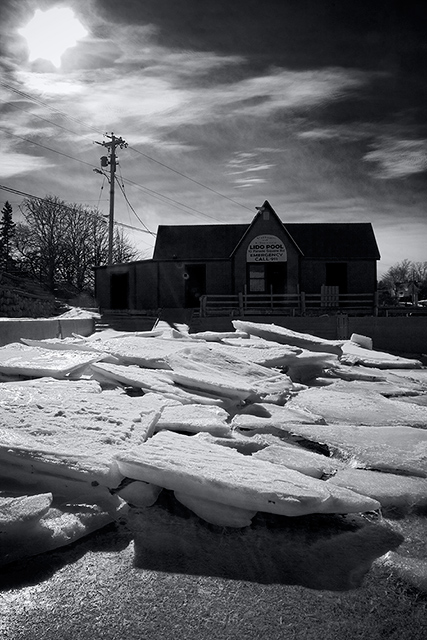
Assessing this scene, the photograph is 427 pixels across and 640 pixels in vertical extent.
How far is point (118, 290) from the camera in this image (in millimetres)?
25938

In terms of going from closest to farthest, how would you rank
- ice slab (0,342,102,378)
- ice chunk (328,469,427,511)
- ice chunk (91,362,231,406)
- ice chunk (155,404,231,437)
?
ice chunk (328,469,427,511)
ice chunk (155,404,231,437)
ice chunk (91,362,231,406)
ice slab (0,342,102,378)

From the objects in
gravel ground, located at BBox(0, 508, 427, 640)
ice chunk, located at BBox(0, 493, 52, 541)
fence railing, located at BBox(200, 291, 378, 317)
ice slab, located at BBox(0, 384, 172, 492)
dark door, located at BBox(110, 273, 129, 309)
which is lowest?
gravel ground, located at BBox(0, 508, 427, 640)

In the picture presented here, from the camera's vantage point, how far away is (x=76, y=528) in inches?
78.5

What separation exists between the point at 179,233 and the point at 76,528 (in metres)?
23.8

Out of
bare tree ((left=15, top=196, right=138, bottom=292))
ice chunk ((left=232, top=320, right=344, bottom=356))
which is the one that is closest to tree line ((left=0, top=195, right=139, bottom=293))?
bare tree ((left=15, top=196, right=138, bottom=292))

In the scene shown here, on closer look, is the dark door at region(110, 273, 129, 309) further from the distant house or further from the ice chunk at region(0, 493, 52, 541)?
the ice chunk at region(0, 493, 52, 541)

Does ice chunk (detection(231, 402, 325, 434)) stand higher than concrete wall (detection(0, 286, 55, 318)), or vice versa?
concrete wall (detection(0, 286, 55, 318))

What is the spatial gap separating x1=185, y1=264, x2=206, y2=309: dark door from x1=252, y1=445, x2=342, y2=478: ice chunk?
70.5ft

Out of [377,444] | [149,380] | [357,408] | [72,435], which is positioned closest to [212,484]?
[72,435]

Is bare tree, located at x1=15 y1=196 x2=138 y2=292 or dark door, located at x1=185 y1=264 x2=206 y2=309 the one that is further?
bare tree, located at x1=15 y1=196 x2=138 y2=292

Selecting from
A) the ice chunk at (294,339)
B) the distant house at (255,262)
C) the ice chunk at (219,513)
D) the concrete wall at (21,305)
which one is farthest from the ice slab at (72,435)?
the distant house at (255,262)

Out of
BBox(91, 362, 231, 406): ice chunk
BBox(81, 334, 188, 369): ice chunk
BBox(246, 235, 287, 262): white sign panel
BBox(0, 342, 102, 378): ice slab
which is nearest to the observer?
BBox(91, 362, 231, 406): ice chunk

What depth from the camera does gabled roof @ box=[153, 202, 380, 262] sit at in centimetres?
2397

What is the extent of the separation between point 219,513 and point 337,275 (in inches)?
907
